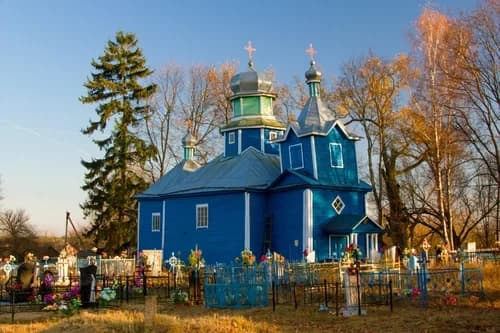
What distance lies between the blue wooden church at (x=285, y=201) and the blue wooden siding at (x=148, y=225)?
344 mm

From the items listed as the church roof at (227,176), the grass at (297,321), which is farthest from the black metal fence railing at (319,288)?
the church roof at (227,176)

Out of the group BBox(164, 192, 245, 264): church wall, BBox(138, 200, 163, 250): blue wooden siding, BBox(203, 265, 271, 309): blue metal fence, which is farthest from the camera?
BBox(138, 200, 163, 250): blue wooden siding

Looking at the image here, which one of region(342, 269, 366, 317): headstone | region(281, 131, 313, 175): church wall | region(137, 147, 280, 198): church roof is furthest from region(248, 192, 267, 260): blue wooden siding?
region(342, 269, 366, 317): headstone

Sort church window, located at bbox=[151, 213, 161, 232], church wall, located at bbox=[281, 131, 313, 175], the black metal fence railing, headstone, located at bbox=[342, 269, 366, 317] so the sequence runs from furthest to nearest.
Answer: church window, located at bbox=[151, 213, 161, 232] < church wall, located at bbox=[281, 131, 313, 175] < the black metal fence railing < headstone, located at bbox=[342, 269, 366, 317]

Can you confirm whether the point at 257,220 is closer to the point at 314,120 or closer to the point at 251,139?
the point at 314,120

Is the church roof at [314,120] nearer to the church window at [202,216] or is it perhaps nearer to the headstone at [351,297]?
the church window at [202,216]

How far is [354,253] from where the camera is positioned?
16.8 metres

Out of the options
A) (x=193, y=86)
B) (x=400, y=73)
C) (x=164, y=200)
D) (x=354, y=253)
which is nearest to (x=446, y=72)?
(x=400, y=73)

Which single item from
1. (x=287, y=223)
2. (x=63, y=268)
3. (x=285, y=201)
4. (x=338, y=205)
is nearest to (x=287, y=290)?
(x=287, y=223)

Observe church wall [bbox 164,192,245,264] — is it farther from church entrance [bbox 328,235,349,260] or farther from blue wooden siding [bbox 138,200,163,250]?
church entrance [bbox 328,235,349,260]

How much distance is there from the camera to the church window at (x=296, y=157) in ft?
93.2

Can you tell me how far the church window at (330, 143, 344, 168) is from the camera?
93.1 ft

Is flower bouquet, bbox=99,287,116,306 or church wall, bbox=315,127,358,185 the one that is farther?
church wall, bbox=315,127,358,185

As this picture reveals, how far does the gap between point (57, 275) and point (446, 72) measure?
1752cm
